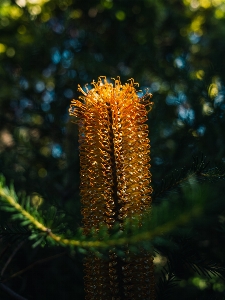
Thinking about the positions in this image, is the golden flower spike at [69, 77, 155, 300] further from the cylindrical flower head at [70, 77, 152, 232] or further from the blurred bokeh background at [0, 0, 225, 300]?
the blurred bokeh background at [0, 0, 225, 300]

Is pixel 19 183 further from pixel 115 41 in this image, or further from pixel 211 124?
pixel 115 41

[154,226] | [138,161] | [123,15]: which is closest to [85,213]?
[138,161]

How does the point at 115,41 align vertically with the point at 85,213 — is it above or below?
above

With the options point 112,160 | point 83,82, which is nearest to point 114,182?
point 112,160

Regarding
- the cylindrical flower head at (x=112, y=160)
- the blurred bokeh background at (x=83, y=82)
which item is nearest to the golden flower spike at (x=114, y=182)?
the cylindrical flower head at (x=112, y=160)

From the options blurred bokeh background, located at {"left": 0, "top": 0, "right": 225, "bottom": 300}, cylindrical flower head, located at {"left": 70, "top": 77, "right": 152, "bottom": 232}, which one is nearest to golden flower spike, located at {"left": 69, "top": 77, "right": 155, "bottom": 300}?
cylindrical flower head, located at {"left": 70, "top": 77, "right": 152, "bottom": 232}

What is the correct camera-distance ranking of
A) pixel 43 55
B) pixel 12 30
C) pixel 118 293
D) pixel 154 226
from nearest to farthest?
pixel 154 226 < pixel 118 293 < pixel 43 55 < pixel 12 30
